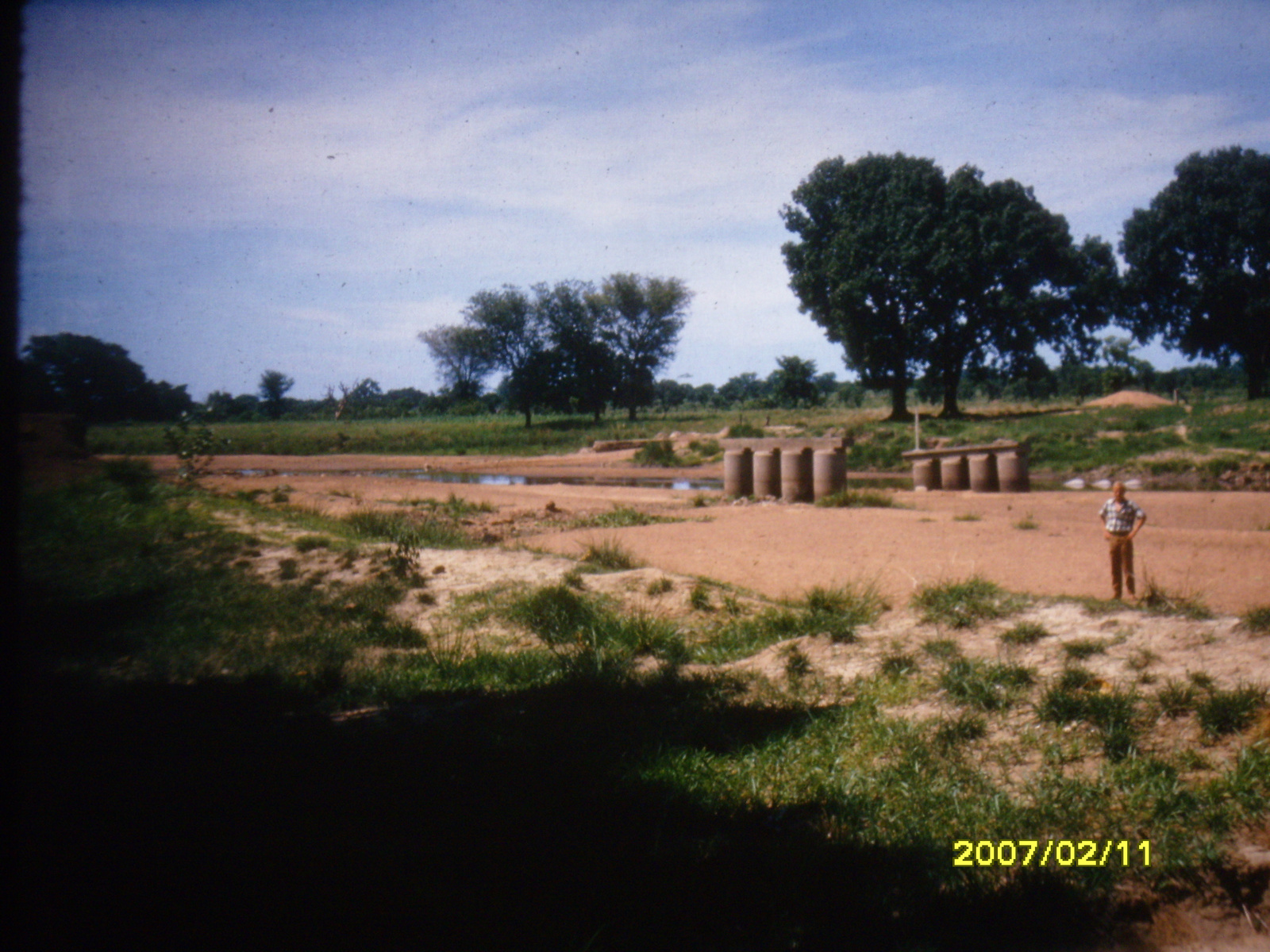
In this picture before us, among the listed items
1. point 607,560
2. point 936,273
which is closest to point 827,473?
point 607,560

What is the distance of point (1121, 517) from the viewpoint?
7980mm

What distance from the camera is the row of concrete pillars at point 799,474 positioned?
736 inches

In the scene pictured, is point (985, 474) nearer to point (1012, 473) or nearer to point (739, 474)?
point (1012, 473)

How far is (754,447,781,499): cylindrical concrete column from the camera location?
1945 centimetres

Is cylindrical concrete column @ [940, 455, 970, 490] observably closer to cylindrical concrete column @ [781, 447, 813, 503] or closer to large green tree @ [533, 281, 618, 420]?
cylindrical concrete column @ [781, 447, 813, 503]

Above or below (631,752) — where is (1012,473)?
above

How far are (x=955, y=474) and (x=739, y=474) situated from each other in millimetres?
6202

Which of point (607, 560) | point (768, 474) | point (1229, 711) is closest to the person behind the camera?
point (1229, 711)

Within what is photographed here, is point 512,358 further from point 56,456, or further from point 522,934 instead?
point 522,934

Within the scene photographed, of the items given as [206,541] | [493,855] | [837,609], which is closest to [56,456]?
[206,541]

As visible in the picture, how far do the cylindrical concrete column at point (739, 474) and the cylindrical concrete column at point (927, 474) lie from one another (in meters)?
5.18

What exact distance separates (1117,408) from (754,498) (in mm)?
29811

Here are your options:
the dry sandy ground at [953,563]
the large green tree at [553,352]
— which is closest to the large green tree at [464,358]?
the large green tree at [553,352]
